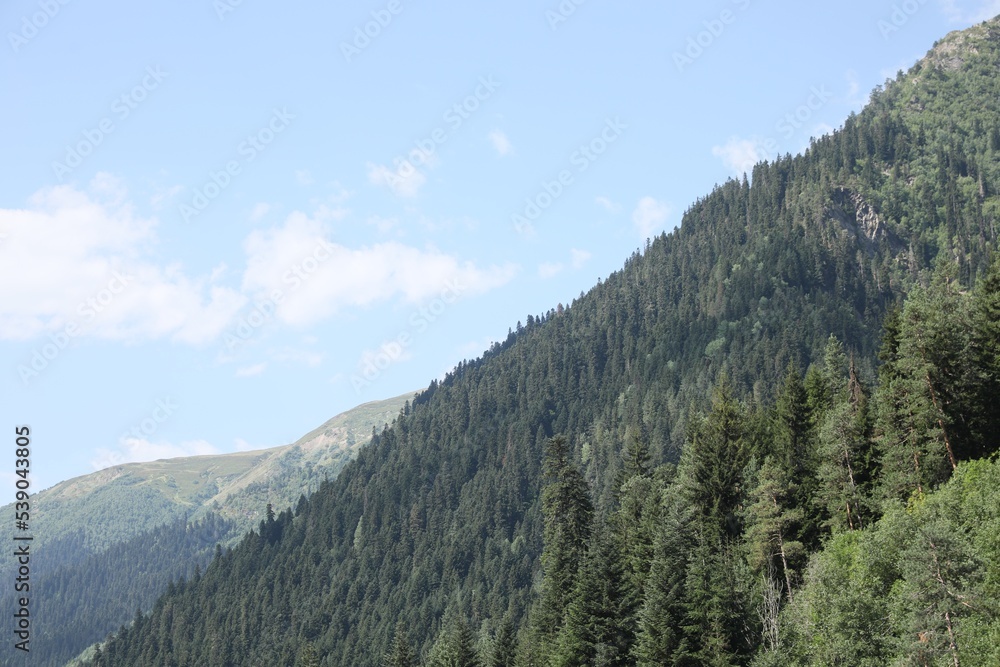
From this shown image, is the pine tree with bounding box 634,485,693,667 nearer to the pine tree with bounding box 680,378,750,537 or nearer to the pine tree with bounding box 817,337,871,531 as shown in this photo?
the pine tree with bounding box 680,378,750,537

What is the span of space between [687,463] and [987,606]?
4478cm

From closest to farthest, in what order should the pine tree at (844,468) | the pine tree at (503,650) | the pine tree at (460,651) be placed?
the pine tree at (844,468)
the pine tree at (460,651)
the pine tree at (503,650)

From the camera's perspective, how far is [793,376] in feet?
310

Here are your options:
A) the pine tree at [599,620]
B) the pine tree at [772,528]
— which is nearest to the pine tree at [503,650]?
the pine tree at [599,620]

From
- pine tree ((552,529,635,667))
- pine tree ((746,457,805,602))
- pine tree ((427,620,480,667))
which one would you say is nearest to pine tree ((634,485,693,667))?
pine tree ((552,529,635,667))

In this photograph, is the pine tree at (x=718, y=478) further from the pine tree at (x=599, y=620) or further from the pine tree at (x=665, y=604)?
the pine tree at (x=599, y=620)

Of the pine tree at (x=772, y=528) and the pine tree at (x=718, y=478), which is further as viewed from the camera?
the pine tree at (x=718, y=478)

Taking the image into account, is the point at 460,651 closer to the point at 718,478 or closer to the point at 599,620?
the point at 599,620


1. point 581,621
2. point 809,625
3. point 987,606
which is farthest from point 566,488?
point 987,606

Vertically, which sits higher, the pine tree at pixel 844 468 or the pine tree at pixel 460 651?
the pine tree at pixel 844 468

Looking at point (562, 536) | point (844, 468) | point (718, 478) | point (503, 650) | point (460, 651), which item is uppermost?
point (718, 478)

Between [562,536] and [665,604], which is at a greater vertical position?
[562,536]

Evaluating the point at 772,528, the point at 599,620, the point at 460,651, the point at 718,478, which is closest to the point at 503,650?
the point at 460,651

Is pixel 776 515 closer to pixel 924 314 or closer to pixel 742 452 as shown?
pixel 742 452
